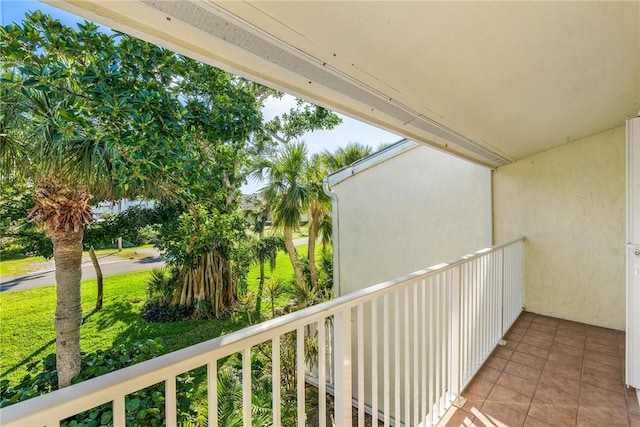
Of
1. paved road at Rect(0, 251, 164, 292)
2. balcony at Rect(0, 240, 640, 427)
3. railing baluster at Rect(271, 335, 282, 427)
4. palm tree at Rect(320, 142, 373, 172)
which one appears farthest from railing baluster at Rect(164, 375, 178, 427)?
palm tree at Rect(320, 142, 373, 172)

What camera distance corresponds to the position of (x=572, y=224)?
376 centimetres

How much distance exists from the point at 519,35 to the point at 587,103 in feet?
6.03

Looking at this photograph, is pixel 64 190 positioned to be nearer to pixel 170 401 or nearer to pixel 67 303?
pixel 67 303

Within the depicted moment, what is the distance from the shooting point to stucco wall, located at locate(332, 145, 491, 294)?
4387 millimetres

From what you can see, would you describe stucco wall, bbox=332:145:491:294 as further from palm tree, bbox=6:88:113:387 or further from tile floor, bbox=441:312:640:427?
palm tree, bbox=6:88:113:387

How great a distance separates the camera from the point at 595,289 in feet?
11.9

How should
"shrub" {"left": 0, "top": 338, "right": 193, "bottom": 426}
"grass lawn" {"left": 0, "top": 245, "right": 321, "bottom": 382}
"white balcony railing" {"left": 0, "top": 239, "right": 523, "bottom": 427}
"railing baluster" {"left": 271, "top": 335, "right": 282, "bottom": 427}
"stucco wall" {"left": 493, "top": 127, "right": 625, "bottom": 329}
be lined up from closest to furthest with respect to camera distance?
"white balcony railing" {"left": 0, "top": 239, "right": 523, "bottom": 427} < "railing baluster" {"left": 271, "top": 335, "right": 282, "bottom": 427} < "shrub" {"left": 0, "top": 338, "right": 193, "bottom": 426} < "stucco wall" {"left": 493, "top": 127, "right": 625, "bottom": 329} < "grass lawn" {"left": 0, "top": 245, "right": 321, "bottom": 382}

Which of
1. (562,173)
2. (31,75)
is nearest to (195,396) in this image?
(31,75)

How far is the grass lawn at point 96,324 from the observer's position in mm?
6051

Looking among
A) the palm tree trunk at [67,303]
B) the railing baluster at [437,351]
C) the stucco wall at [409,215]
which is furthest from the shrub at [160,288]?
the railing baluster at [437,351]

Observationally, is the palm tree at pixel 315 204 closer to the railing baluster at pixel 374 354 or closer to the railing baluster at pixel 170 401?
the railing baluster at pixel 374 354

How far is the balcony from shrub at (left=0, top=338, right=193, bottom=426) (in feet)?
6.92

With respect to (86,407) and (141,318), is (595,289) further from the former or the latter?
(141,318)

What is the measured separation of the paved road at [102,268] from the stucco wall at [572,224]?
6.39 m
